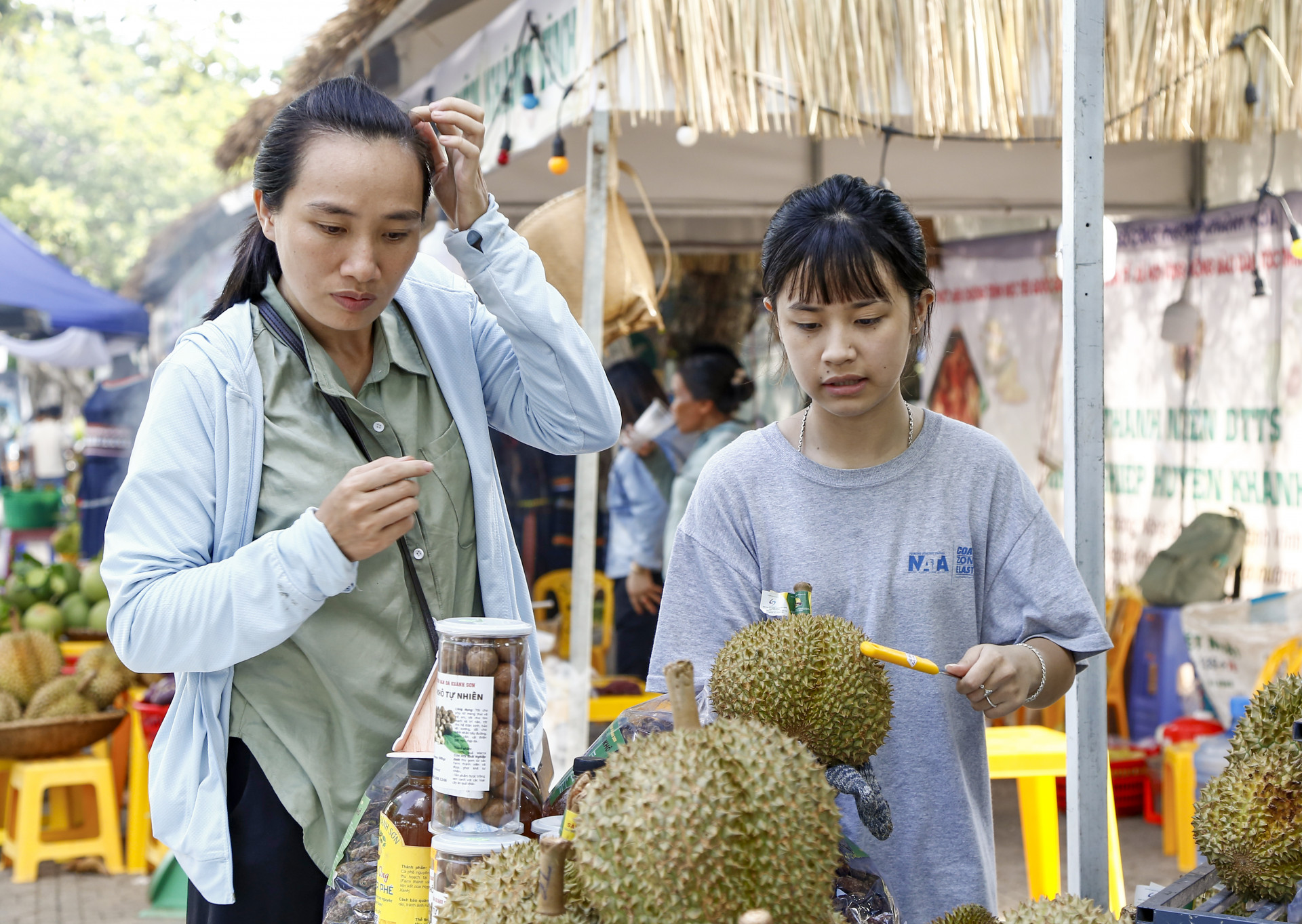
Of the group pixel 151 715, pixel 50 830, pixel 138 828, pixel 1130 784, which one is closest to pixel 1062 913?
pixel 151 715

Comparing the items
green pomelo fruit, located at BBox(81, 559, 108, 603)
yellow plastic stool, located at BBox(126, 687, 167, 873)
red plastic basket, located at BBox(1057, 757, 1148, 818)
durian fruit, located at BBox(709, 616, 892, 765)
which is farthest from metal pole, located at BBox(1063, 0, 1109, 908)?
green pomelo fruit, located at BBox(81, 559, 108, 603)

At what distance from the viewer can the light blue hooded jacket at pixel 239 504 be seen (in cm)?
144

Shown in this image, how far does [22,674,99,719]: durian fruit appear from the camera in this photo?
4.53m

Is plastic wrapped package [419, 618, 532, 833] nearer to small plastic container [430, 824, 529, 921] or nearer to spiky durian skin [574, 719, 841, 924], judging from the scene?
small plastic container [430, 824, 529, 921]

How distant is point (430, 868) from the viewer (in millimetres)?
1335

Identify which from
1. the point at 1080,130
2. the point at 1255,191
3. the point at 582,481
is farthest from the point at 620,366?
the point at 1080,130

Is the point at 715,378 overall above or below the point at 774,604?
above

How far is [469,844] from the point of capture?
1.29 m

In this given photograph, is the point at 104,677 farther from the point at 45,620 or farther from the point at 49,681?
the point at 45,620

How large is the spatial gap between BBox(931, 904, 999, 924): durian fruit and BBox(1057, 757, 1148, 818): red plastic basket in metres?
3.96

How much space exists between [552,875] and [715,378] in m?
3.92

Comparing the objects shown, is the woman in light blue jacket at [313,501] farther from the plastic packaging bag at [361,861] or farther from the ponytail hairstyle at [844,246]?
the ponytail hairstyle at [844,246]

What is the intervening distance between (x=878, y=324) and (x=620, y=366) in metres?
4.30

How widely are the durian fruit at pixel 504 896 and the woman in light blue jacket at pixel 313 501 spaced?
428mm
